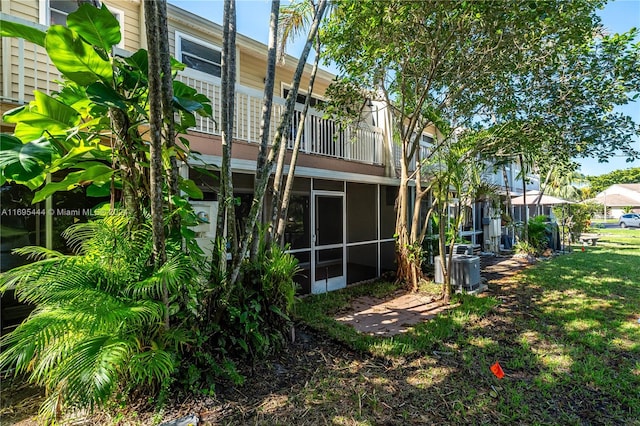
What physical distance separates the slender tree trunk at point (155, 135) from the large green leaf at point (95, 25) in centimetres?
47

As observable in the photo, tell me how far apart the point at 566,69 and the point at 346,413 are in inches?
304

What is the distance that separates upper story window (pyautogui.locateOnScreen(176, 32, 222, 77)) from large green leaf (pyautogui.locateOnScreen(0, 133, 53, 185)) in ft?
17.6

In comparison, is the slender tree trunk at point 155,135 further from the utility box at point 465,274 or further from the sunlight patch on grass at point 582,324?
the utility box at point 465,274

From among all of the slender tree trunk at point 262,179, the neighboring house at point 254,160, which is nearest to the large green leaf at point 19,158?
the neighboring house at point 254,160

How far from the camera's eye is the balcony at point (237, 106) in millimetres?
4172

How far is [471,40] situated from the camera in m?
5.80

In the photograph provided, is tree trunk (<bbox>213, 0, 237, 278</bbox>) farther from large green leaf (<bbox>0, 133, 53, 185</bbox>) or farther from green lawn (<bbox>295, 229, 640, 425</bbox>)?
green lawn (<bbox>295, 229, 640, 425</bbox>)

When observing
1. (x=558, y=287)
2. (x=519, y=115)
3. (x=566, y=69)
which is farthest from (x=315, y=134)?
(x=558, y=287)

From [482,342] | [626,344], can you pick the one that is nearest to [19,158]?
A: [482,342]

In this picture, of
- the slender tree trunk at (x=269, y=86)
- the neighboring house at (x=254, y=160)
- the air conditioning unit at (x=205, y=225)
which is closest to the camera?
the slender tree trunk at (x=269, y=86)

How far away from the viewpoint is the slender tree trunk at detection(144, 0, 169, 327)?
88.4 inches

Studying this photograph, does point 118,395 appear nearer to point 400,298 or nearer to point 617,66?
point 400,298

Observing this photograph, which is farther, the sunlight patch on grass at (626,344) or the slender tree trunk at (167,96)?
the sunlight patch on grass at (626,344)

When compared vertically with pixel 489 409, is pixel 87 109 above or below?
above
